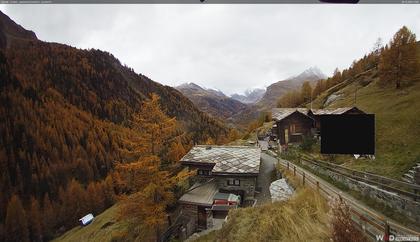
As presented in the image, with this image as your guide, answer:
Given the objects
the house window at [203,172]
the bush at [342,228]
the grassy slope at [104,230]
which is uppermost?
the bush at [342,228]

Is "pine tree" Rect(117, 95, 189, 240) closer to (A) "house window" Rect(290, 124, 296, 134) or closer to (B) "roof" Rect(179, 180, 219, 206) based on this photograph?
(B) "roof" Rect(179, 180, 219, 206)

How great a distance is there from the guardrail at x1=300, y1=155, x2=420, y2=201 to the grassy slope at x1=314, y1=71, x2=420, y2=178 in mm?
2219

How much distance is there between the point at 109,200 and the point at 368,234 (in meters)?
67.5

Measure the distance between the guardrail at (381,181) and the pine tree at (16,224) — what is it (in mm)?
63251

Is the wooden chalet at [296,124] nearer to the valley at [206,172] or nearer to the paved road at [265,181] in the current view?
the valley at [206,172]

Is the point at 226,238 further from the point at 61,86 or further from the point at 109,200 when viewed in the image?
the point at 61,86

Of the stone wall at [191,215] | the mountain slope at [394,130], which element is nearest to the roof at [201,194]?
the stone wall at [191,215]

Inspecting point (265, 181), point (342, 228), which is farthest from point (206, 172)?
point (342, 228)

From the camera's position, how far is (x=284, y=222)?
7641 mm

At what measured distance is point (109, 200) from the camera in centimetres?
6391

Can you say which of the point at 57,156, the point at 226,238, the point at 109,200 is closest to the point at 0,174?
the point at 57,156

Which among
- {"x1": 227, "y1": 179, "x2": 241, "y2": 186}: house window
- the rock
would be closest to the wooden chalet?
{"x1": 227, "y1": 179, "x2": 241, "y2": 186}: house window

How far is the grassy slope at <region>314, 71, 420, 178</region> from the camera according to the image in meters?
16.3
